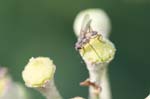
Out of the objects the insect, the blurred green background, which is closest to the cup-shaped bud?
the blurred green background

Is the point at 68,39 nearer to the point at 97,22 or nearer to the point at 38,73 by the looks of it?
the point at 97,22

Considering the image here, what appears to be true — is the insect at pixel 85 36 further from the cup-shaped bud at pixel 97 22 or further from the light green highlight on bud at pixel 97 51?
the cup-shaped bud at pixel 97 22

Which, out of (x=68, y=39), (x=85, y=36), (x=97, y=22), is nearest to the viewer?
(x=85, y=36)

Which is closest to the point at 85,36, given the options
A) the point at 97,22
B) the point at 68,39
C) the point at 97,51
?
the point at 97,51

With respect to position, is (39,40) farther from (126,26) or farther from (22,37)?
(126,26)

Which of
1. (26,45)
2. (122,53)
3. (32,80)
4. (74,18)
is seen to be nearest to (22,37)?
(26,45)

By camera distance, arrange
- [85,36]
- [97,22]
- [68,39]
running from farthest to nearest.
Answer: [68,39], [97,22], [85,36]

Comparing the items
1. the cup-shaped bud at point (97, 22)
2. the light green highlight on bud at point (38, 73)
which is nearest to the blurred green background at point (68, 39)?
the cup-shaped bud at point (97, 22)
